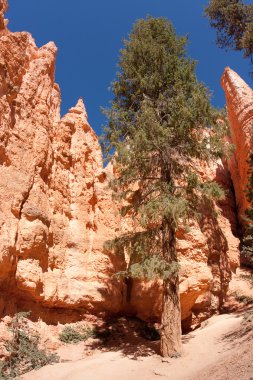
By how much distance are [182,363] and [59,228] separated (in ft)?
21.8

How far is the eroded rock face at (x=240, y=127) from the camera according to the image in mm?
19906

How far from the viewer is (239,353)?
8773 millimetres

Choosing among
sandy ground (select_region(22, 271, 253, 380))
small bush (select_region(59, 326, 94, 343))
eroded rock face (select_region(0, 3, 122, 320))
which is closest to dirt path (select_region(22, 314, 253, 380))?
sandy ground (select_region(22, 271, 253, 380))

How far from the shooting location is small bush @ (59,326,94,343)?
12289mm

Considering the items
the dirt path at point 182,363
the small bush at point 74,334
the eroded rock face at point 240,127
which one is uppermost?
the eroded rock face at point 240,127

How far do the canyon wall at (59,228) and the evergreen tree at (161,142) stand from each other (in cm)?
158

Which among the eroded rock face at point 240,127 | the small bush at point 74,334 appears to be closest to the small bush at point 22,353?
the small bush at point 74,334

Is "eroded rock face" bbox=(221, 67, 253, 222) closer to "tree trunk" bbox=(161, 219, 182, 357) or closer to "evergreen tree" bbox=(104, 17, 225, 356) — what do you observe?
"evergreen tree" bbox=(104, 17, 225, 356)

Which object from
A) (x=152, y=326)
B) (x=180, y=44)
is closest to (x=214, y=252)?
(x=152, y=326)

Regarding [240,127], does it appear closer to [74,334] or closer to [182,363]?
[74,334]

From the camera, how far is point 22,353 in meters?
10.7

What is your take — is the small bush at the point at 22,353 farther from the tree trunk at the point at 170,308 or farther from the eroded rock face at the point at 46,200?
the tree trunk at the point at 170,308

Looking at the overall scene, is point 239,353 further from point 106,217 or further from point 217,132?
point 106,217

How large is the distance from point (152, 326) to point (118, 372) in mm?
4320
